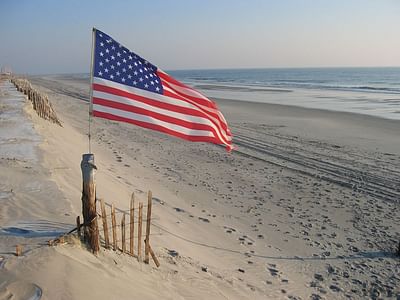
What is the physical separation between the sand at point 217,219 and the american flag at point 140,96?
6.17ft

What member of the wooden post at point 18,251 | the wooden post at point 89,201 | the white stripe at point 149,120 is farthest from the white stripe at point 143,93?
the wooden post at point 18,251

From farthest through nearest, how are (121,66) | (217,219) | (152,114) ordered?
(217,219) < (152,114) < (121,66)

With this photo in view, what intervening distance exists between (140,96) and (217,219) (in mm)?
4538

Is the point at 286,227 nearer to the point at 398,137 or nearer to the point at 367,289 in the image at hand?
the point at 367,289

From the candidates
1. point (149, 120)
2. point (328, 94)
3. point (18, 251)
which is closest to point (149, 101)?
point (149, 120)

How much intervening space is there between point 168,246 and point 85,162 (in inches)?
95.2

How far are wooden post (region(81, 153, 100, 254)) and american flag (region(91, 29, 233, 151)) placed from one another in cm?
66

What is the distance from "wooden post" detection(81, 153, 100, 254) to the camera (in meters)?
5.03

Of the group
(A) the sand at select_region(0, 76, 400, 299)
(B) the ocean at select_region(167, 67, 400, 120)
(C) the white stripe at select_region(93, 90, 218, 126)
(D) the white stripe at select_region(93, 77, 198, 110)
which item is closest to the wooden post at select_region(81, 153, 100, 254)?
(A) the sand at select_region(0, 76, 400, 299)

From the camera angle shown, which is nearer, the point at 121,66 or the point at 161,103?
the point at 121,66

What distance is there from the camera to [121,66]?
17.1 feet

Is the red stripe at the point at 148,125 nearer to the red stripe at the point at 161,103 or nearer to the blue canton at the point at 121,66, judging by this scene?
the red stripe at the point at 161,103

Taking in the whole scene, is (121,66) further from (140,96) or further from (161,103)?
(161,103)

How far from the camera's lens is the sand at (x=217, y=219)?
16.1 feet
